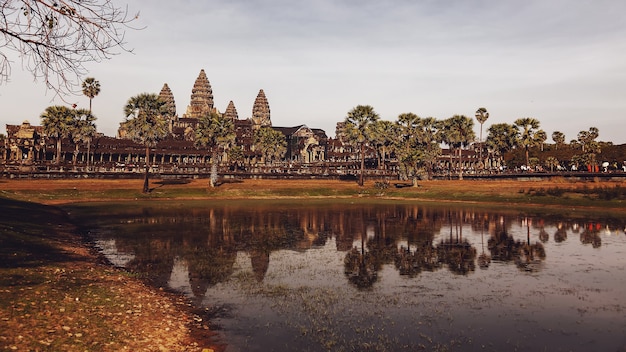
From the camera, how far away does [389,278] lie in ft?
71.8

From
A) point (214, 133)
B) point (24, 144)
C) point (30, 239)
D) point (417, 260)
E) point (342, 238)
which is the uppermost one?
point (214, 133)

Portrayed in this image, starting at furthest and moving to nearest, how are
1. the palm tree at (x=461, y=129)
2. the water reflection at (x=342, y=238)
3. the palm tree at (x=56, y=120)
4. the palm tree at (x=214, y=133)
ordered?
the palm tree at (x=461, y=129) < the palm tree at (x=56, y=120) < the palm tree at (x=214, y=133) < the water reflection at (x=342, y=238)

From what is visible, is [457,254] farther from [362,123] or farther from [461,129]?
[461,129]

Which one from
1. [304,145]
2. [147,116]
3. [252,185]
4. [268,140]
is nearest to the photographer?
[147,116]

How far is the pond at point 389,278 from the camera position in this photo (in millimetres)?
14141

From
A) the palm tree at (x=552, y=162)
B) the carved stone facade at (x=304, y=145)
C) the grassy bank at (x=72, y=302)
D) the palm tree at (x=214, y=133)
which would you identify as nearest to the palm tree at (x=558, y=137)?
the palm tree at (x=552, y=162)

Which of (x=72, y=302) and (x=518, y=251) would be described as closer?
(x=72, y=302)

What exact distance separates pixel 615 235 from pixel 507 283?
73.2ft

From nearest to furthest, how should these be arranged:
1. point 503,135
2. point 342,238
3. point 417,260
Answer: point 417,260 → point 342,238 → point 503,135

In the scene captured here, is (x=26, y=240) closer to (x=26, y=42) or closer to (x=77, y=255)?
(x=77, y=255)

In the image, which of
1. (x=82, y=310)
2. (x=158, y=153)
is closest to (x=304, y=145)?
(x=158, y=153)

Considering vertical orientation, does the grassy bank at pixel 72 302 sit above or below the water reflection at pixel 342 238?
above

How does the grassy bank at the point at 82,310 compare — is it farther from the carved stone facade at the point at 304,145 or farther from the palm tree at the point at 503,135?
the carved stone facade at the point at 304,145

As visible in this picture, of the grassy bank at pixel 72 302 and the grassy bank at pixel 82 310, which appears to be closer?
the grassy bank at pixel 82 310
